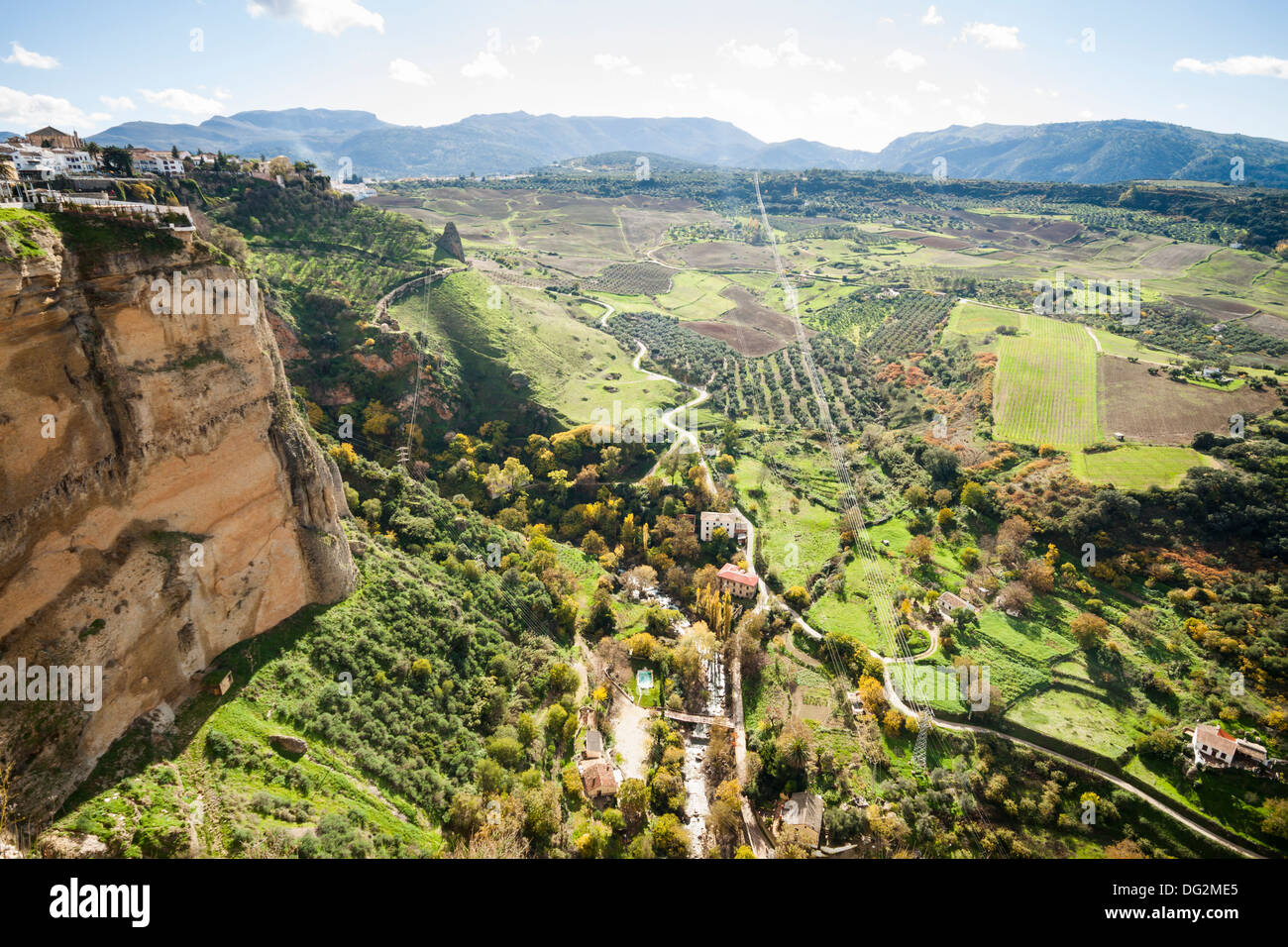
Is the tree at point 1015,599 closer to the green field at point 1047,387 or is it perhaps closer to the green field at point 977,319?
the green field at point 1047,387

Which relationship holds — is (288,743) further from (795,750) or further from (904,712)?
(904,712)

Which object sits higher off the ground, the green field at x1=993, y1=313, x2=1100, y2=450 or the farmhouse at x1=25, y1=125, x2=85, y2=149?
the farmhouse at x1=25, y1=125, x2=85, y2=149

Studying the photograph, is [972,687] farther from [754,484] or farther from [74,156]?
[74,156]

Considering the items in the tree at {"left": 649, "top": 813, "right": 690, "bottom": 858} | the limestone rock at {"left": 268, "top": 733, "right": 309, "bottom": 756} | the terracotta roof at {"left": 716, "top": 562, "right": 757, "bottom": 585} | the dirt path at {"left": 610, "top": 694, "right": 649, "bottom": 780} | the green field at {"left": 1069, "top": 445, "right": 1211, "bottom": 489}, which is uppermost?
the green field at {"left": 1069, "top": 445, "right": 1211, "bottom": 489}

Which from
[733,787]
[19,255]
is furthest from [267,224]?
[733,787]

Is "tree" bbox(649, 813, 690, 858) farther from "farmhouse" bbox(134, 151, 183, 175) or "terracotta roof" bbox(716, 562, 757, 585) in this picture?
"farmhouse" bbox(134, 151, 183, 175)

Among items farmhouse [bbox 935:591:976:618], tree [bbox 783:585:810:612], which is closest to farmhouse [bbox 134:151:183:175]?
tree [bbox 783:585:810:612]

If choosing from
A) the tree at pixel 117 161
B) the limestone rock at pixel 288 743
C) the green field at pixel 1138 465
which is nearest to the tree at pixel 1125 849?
the green field at pixel 1138 465

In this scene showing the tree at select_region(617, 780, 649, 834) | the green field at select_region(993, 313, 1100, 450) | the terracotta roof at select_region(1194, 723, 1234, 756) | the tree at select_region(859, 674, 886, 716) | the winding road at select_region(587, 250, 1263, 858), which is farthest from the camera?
the green field at select_region(993, 313, 1100, 450)
